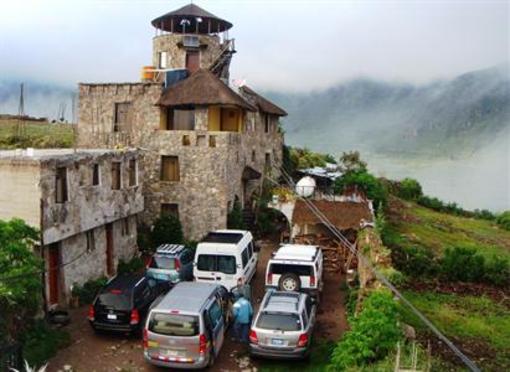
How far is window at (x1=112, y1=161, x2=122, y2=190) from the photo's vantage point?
2519 cm

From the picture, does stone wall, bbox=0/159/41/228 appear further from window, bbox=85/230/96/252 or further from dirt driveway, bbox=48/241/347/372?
dirt driveway, bbox=48/241/347/372

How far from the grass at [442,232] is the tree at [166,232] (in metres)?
14.2

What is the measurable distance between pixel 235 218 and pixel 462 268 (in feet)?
43.0

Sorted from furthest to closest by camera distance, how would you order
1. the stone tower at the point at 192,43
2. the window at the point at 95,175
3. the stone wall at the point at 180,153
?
1. the stone tower at the point at 192,43
2. the stone wall at the point at 180,153
3. the window at the point at 95,175

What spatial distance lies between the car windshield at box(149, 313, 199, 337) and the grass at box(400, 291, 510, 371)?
951 centimetres

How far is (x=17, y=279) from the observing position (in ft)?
53.5

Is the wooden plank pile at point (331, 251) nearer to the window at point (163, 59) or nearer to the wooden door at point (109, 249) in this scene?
the wooden door at point (109, 249)

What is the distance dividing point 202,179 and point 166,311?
1639 centimetres

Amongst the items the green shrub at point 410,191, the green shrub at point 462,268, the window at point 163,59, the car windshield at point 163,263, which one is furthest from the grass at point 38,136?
the green shrub at point 410,191

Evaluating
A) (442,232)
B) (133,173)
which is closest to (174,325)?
(133,173)

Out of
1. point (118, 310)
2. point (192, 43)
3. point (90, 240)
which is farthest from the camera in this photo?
point (192, 43)

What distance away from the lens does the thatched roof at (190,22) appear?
38.6 metres

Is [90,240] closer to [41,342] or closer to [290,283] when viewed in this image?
[41,342]

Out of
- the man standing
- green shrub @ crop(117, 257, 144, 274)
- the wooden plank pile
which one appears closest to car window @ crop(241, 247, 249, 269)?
the man standing
